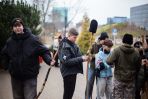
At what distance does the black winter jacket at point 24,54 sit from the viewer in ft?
21.7

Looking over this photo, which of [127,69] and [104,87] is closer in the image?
[127,69]

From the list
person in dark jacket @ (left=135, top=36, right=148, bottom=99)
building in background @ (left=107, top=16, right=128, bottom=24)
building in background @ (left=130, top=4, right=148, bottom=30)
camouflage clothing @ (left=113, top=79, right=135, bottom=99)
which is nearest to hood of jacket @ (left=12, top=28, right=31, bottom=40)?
camouflage clothing @ (left=113, top=79, right=135, bottom=99)

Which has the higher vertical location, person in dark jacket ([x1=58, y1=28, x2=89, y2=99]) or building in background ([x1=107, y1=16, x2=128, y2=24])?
person in dark jacket ([x1=58, y1=28, x2=89, y2=99])

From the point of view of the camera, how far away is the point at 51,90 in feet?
42.0

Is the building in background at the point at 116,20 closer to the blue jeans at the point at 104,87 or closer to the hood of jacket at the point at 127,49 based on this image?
the blue jeans at the point at 104,87

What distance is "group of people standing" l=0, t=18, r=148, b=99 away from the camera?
6664mm

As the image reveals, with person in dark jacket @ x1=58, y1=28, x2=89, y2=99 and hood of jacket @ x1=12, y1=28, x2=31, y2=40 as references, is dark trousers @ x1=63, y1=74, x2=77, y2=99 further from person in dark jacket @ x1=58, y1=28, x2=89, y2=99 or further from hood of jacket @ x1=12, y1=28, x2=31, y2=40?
hood of jacket @ x1=12, y1=28, x2=31, y2=40

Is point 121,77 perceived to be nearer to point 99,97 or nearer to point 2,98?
point 99,97

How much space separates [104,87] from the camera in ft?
29.0

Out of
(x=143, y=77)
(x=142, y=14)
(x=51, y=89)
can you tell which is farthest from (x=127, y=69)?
(x=142, y=14)

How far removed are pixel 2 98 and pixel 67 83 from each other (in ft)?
11.9

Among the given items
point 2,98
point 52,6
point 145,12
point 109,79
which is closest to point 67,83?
point 109,79

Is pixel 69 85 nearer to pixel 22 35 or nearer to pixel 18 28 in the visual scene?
pixel 22 35

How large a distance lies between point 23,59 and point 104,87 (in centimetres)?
280
